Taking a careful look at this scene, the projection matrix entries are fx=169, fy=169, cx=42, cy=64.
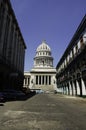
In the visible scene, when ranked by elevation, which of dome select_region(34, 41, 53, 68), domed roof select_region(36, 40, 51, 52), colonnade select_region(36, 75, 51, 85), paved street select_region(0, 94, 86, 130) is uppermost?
domed roof select_region(36, 40, 51, 52)

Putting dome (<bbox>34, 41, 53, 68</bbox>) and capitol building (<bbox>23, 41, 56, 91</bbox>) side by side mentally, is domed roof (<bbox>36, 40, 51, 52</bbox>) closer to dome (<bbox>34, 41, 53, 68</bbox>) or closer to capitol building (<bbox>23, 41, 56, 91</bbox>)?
dome (<bbox>34, 41, 53, 68</bbox>)

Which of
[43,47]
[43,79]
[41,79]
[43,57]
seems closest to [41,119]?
[41,79]

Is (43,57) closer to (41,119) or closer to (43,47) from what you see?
(43,47)

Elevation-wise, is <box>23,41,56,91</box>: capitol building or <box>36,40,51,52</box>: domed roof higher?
<box>36,40,51,52</box>: domed roof

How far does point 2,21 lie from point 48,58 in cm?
10264

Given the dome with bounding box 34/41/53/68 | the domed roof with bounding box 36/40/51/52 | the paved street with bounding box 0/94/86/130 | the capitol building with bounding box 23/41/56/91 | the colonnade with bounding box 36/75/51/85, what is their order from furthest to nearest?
the domed roof with bounding box 36/40/51/52, the dome with bounding box 34/41/53/68, the colonnade with bounding box 36/75/51/85, the capitol building with bounding box 23/41/56/91, the paved street with bounding box 0/94/86/130

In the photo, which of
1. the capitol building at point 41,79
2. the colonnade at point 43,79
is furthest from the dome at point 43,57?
the colonnade at point 43,79

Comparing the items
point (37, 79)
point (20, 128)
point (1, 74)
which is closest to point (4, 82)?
point (1, 74)

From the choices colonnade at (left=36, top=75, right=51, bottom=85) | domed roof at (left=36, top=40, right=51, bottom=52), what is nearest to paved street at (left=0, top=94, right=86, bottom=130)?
colonnade at (left=36, top=75, right=51, bottom=85)

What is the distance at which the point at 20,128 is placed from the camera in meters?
7.57

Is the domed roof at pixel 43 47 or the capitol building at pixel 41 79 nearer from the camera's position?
the capitol building at pixel 41 79

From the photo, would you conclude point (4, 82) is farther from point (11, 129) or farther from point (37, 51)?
point (37, 51)

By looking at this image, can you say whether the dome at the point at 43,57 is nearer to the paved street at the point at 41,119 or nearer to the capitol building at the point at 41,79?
the capitol building at the point at 41,79

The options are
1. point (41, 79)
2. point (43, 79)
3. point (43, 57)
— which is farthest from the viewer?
point (43, 57)
